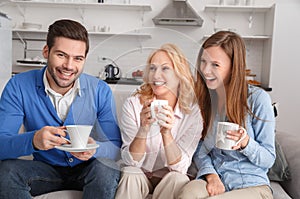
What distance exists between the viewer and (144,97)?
3.19ft

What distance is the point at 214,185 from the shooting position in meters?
1.23

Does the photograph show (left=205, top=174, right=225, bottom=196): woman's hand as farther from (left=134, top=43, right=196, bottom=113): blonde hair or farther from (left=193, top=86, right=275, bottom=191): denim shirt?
(left=134, top=43, right=196, bottom=113): blonde hair

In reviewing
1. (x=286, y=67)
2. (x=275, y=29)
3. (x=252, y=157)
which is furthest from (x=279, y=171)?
(x=275, y=29)

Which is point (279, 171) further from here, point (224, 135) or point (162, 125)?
point (162, 125)

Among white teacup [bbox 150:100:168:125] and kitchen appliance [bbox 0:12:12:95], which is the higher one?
kitchen appliance [bbox 0:12:12:95]

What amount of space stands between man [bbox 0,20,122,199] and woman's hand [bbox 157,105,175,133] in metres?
0.16

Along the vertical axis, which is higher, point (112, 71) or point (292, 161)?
point (112, 71)

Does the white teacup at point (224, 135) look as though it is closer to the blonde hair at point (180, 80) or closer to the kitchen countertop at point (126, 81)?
the blonde hair at point (180, 80)

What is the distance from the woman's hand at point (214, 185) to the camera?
3.95 feet

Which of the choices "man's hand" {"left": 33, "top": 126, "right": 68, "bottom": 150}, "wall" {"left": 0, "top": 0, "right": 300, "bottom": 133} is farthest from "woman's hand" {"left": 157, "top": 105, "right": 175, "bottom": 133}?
"wall" {"left": 0, "top": 0, "right": 300, "bottom": 133}

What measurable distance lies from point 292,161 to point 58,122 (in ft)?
3.15

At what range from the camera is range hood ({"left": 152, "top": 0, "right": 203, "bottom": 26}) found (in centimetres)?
374

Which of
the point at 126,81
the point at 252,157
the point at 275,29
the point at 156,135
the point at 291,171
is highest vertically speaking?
the point at 275,29

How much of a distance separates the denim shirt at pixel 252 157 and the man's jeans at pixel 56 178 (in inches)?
12.3
